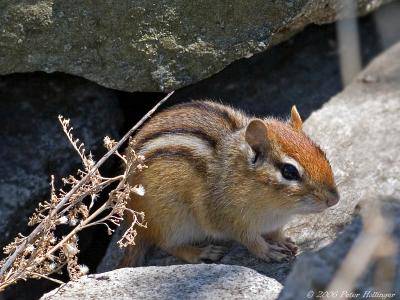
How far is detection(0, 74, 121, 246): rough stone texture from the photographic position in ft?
17.0

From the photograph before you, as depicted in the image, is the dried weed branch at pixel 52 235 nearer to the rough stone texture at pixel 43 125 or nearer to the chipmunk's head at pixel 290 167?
the chipmunk's head at pixel 290 167

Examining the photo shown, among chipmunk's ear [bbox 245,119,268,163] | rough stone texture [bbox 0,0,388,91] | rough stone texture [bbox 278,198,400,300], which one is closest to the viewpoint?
rough stone texture [bbox 278,198,400,300]

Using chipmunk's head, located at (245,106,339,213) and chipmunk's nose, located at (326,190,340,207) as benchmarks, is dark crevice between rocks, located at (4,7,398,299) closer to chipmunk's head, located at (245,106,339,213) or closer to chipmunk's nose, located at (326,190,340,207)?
chipmunk's head, located at (245,106,339,213)

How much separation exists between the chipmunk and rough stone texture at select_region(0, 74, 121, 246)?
0.71 metres

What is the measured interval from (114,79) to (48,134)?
739 mm

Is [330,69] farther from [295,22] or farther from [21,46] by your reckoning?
[21,46]

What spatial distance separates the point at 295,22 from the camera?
494 centimetres

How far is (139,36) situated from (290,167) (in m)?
1.20

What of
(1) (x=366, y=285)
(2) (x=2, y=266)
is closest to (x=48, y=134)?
(2) (x=2, y=266)

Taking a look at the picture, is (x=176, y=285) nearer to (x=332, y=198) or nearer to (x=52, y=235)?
(x=52, y=235)

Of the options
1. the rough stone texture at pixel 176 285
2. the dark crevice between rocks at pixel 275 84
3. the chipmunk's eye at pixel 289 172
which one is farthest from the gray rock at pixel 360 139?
the rough stone texture at pixel 176 285

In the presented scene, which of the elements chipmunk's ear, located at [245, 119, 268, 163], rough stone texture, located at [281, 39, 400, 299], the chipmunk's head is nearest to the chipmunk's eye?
the chipmunk's head

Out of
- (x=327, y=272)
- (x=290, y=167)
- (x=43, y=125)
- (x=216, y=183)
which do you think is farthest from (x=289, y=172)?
(x=43, y=125)

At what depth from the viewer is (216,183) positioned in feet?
15.1
